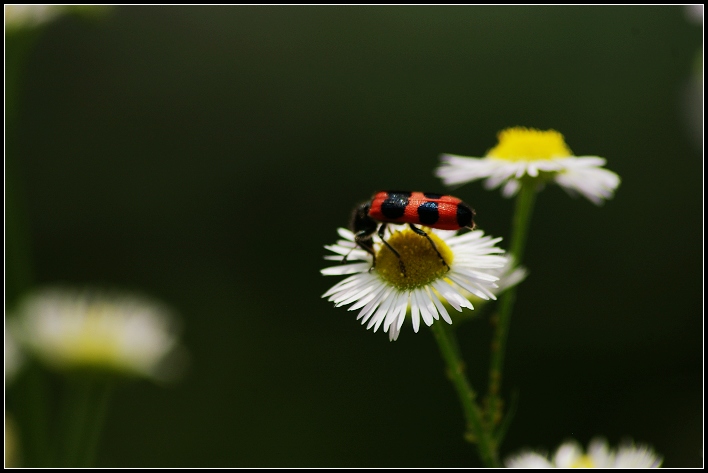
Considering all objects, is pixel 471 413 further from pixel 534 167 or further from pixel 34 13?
pixel 34 13

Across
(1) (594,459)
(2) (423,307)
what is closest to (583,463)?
(1) (594,459)

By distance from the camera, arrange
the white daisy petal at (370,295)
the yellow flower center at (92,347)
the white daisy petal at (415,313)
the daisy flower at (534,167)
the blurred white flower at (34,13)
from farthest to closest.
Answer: the yellow flower center at (92,347)
the blurred white flower at (34,13)
the daisy flower at (534,167)
the white daisy petal at (370,295)
the white daisy petal at (415,313)

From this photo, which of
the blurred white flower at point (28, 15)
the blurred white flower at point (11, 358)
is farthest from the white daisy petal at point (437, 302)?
the blurred white flower at point (28, 15)

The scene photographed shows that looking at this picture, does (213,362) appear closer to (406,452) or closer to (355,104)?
(406,452)

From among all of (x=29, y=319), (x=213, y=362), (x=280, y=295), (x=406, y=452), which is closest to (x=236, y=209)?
(x=280, y=295)

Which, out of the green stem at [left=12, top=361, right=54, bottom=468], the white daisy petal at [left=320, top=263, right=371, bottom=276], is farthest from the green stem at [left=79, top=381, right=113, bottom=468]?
the white daisy petal at [left=320, top=263, right=371, bottom=276]

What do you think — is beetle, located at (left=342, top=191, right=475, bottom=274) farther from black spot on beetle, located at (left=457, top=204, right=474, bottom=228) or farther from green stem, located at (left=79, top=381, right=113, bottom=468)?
green stem, located at (left=79, top=381, right=113, bottom=468)

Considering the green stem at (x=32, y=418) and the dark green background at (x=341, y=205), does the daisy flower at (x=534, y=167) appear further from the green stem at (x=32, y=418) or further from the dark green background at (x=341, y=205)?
the dark green background at (x=341, y=205)

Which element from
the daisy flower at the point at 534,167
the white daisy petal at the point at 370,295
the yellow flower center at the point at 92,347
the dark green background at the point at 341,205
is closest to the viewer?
the white daisy petal at the point at 370,295
